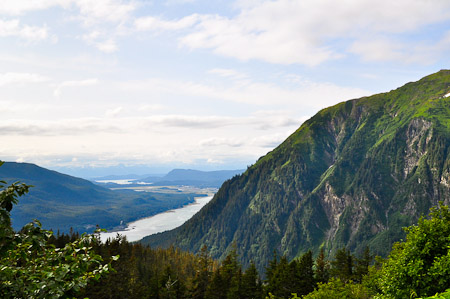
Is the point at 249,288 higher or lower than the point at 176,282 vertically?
lower

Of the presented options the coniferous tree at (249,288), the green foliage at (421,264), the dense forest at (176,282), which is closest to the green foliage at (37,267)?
the dense forest at (176,282)

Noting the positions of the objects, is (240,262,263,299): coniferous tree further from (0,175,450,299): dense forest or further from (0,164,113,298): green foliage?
(0,164,113,298): green foliage

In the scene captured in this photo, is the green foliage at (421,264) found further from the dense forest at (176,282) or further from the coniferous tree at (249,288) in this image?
the coniferous tree at (249,288)

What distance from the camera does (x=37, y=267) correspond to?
1183 centimetres

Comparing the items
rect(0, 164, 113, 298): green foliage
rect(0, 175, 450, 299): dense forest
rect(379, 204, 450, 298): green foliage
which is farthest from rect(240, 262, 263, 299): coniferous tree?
rect(0, 164, 113, 298): green foliage

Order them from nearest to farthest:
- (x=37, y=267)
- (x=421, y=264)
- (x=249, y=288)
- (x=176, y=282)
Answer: (x=37, y=267) < (x=421, y=264) < (x=249, y=288) < (x=176, y=282)

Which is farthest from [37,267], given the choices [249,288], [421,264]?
[249,288]

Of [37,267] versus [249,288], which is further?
[249,288]

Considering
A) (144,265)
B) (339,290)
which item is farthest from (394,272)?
(144,265)

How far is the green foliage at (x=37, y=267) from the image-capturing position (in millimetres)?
10445

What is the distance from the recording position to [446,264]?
26953 millimetres

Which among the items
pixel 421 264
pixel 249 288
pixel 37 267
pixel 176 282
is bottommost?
pixel 249 288

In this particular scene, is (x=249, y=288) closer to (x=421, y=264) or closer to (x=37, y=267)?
(x=421, y=264)

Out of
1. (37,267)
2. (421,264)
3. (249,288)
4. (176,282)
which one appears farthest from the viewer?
(176,282)
